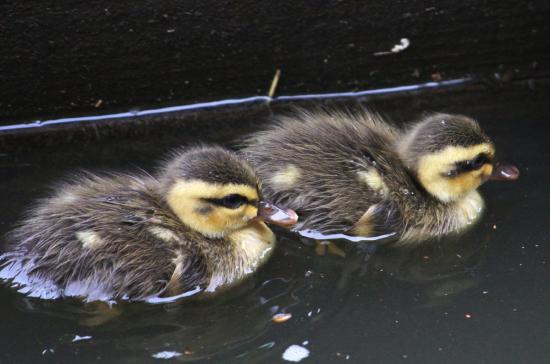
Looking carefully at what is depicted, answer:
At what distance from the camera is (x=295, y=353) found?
2.69 metres

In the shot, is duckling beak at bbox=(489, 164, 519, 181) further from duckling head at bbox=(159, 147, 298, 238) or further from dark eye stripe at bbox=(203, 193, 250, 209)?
dark eye stripe at bbox=(203, 193, 250, 209)

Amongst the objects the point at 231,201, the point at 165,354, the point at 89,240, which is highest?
the point at 89,240

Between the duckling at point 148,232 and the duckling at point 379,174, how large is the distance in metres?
0.21

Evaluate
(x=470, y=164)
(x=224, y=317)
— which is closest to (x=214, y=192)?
(x=224, y=317)

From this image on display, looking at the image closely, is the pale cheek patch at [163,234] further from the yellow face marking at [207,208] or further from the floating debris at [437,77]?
the floating debris at [437,77]

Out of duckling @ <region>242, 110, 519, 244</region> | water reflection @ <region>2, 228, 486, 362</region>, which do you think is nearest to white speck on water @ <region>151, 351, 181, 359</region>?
water reflection @ <region>2, 228, 486, 362</region>

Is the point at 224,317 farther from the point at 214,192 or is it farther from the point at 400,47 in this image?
the point at 400,47

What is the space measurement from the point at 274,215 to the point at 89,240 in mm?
662

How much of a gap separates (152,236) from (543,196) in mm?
1599

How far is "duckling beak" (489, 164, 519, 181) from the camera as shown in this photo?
340 cm

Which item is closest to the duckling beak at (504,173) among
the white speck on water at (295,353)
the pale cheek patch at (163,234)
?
the white speck on water at (295,353)

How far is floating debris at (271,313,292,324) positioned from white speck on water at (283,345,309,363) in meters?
0.16

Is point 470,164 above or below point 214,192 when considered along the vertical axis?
below

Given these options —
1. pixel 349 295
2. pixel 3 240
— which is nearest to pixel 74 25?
pixel 3 240
